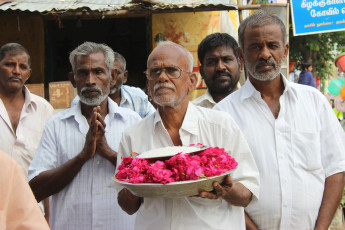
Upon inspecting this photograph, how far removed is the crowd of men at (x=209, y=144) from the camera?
7.35 feet

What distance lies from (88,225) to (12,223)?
5.12ft

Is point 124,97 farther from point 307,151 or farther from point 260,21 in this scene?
point 307,151

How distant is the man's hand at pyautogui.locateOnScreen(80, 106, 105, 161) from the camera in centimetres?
263

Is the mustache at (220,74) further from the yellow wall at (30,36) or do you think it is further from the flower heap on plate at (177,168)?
the yellow wall at (30,36)

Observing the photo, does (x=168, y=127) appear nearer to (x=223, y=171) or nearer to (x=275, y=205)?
(x=223, y=171)

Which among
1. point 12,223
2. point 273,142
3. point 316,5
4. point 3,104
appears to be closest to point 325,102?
point 273,142

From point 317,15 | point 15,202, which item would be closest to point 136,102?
point 15,202

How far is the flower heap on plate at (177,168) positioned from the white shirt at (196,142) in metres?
0.25

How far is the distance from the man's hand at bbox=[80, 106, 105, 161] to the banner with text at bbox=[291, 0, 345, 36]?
24.4 feet

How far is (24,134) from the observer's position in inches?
152

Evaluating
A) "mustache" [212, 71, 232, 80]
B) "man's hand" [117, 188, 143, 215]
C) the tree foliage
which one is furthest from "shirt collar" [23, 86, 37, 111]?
the tree foliage

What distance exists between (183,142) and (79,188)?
0.94m

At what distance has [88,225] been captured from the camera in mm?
2783

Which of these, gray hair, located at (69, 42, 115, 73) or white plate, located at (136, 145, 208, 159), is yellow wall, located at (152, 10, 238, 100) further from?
white plate, located at (136, 145, 208, 159)
